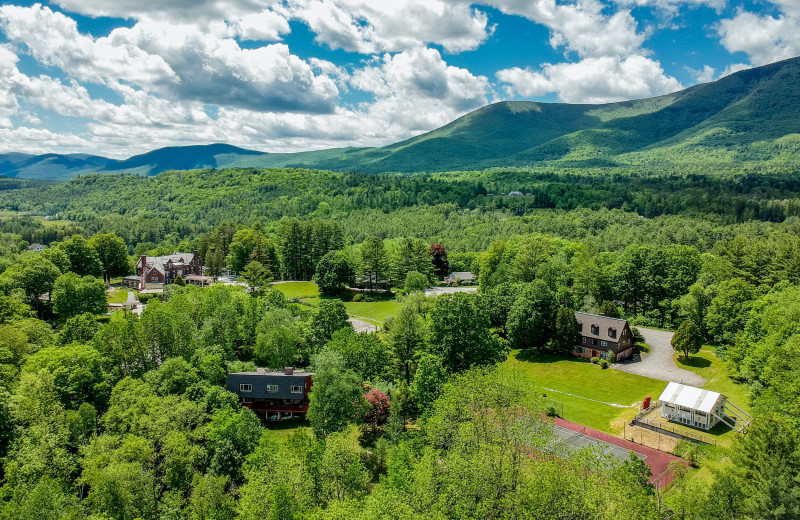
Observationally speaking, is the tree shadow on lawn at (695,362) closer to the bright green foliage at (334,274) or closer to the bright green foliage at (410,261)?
the bright green foliage at (410,261)

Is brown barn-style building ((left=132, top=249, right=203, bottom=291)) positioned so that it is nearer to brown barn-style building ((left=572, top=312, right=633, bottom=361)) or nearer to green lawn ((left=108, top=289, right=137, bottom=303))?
green lawn ((left=108, top=289, right=137, bottom=303))

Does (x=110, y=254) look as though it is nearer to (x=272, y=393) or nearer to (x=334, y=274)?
(x=334, y=274)

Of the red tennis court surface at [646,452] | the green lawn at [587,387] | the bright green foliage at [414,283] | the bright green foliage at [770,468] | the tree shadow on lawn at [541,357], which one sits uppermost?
the bright green foliage at [770,468]

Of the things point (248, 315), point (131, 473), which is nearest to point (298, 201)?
point (248, 315)

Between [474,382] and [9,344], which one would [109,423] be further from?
[474,382]

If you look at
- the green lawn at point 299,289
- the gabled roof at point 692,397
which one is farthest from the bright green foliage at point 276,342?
the gabled roof at point 692,397

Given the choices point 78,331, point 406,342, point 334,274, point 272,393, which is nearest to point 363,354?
point 406,342

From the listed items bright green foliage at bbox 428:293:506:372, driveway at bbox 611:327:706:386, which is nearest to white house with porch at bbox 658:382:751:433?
driveway at bbox 611:327:706:386
